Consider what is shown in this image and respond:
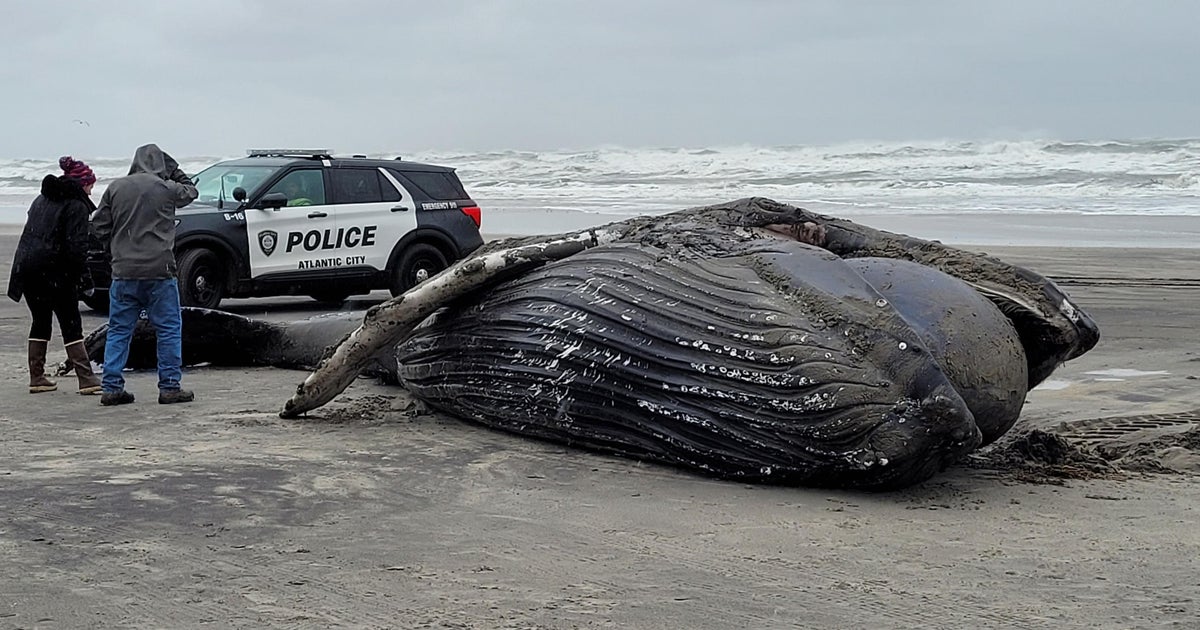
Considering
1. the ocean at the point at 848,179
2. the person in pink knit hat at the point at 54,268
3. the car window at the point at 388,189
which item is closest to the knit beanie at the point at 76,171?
the person in pink knit hat at the point at 54,268

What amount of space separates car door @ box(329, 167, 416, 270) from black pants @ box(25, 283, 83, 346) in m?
6.99

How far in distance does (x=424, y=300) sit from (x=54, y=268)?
10.6 ft

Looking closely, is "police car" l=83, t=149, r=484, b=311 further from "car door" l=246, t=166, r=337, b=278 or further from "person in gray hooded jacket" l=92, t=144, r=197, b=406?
"person in gray hooded jacket" l=92, t=144, r=197, b=406

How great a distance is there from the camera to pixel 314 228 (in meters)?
16.3

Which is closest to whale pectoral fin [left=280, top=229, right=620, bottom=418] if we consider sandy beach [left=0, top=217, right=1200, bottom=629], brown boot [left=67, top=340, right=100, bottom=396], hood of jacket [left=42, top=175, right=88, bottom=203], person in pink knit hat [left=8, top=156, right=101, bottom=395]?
sandy beach [left=0, top=217, right=1200, bottom=629]

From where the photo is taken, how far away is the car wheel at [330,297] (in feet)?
54.5

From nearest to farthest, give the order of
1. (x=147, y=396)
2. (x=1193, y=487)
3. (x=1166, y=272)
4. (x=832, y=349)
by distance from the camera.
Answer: (x=832, y=349) < (x=1193, y=487) < (x=147, y=396) < (x=1166, y=272)

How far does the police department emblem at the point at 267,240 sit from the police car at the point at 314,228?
0.01 metres

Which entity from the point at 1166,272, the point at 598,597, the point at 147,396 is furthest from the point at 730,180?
the point at 598,597

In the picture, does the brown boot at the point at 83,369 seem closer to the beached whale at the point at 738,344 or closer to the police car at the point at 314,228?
the beached whale at the point at 738,344

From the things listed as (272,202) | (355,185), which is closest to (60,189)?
(272,202)

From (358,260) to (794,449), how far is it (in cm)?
1110

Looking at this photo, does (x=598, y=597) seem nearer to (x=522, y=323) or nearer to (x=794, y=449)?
(x=794, y=449)

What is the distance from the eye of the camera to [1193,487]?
258 inches
